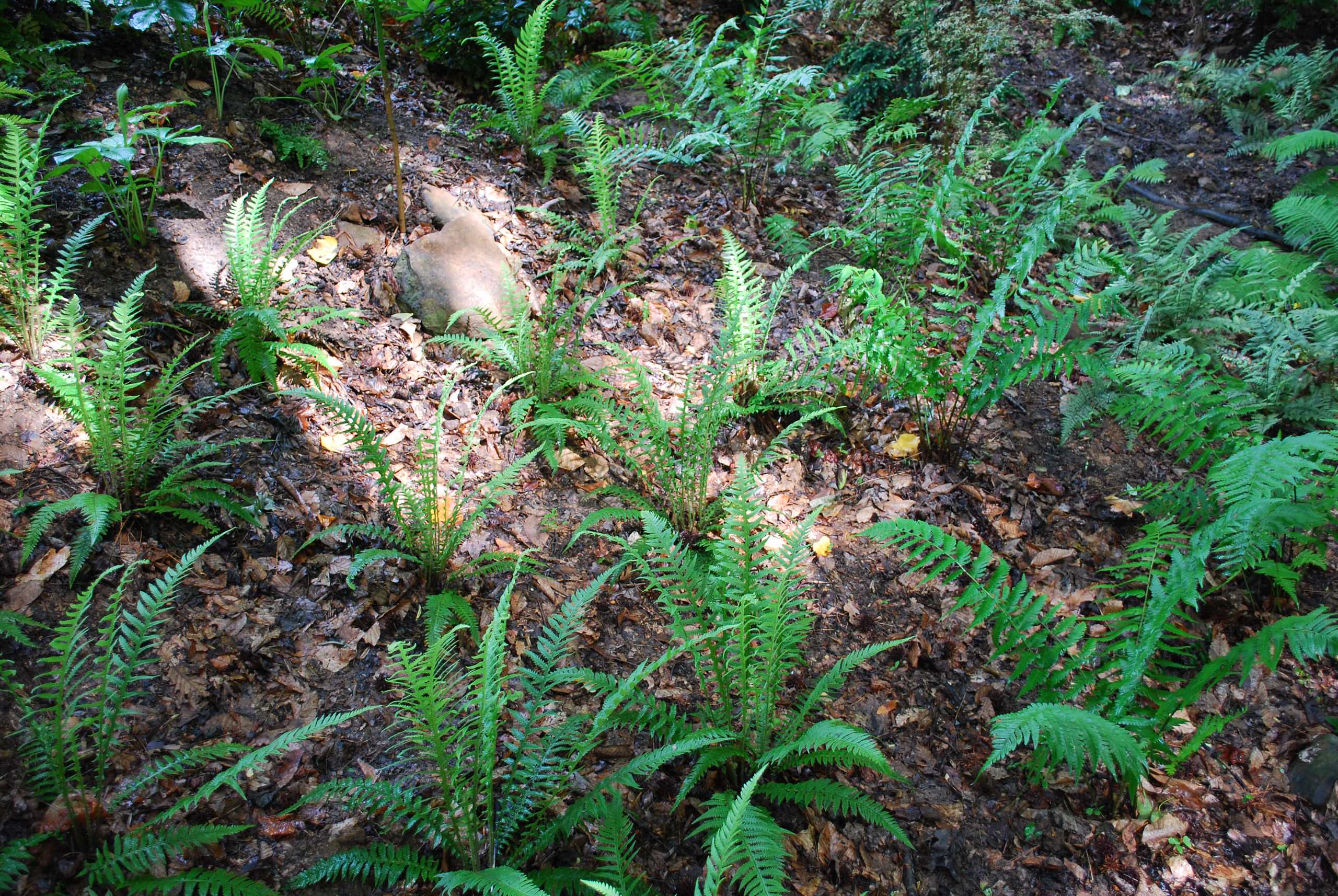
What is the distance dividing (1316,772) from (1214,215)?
4189 mm

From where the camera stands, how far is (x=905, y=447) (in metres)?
3.65

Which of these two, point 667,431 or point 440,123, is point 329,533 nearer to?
point 667,431

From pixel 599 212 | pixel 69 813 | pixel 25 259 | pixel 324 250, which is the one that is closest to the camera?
pixel 69 813

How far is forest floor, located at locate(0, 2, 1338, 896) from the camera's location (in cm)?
223

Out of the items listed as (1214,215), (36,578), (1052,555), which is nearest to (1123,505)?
(1052,555)

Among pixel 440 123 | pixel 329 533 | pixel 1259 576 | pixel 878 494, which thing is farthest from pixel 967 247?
pixel 329 533

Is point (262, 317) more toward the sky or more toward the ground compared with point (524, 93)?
more toward the ground

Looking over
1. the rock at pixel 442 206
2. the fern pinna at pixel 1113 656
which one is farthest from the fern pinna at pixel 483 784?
the rock at pixel 442 206

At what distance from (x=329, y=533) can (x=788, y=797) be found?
1.81 metres

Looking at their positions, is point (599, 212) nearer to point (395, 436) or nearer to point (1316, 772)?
point (395, 436)

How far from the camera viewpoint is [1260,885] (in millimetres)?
2221

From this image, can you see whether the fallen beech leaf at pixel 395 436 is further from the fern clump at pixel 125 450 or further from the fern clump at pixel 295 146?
the fern clump at pixel 295 146

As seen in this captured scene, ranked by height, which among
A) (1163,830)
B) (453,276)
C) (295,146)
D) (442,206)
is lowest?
(1163,830)

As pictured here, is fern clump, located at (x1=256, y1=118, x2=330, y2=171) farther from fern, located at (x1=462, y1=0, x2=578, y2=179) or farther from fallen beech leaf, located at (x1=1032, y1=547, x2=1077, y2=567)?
A: fallen beech leaf, located at (x1=1032, y1=547, x2=1077, y2=567)
